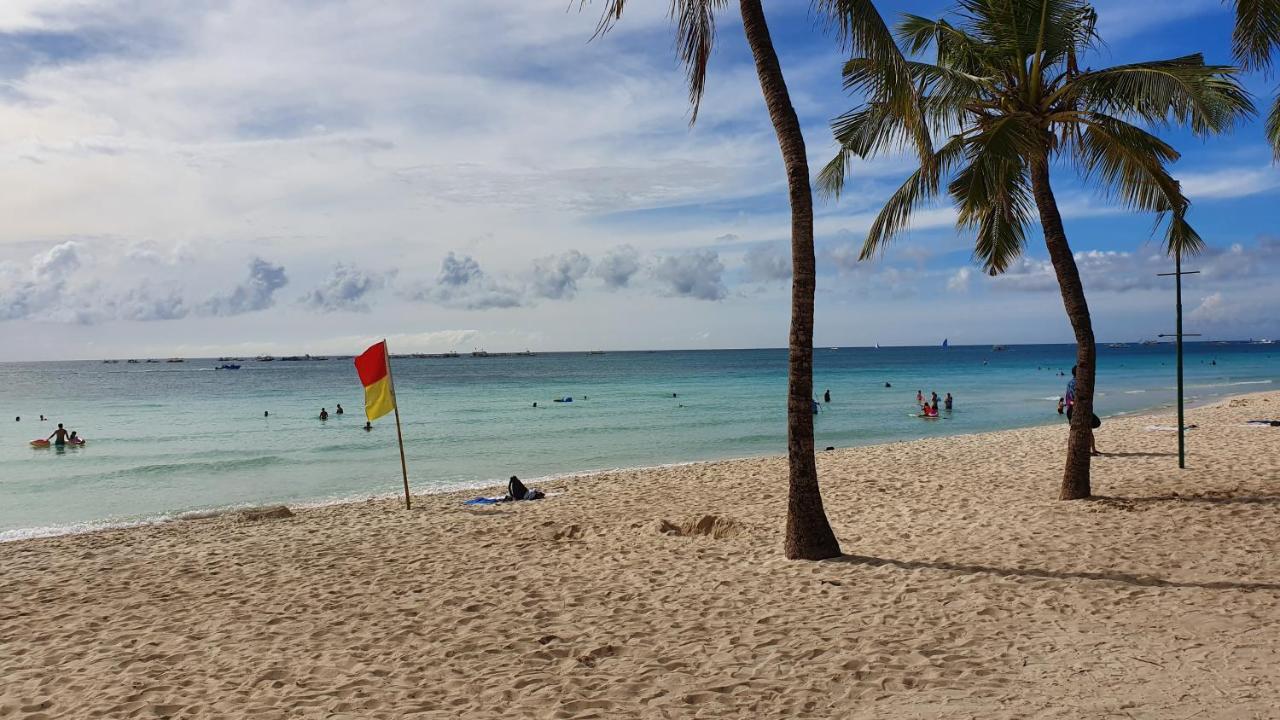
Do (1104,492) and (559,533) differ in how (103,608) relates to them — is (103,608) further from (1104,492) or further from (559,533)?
(1104,492)

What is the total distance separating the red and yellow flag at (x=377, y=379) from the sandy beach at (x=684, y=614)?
1990 mm

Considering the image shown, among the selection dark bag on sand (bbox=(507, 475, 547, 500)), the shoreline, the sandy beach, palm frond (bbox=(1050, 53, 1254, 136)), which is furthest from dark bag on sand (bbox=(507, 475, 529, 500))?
palm frond (bbox=(1050, 53, 1254, 136))

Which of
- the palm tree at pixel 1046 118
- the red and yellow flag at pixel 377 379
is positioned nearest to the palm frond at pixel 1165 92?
the palm tree at pixel 1046 118

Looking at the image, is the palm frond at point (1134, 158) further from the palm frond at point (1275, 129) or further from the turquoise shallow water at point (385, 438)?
the turquoise shallow water at point (385, 438)

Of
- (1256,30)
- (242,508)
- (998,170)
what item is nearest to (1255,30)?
(1256,30)

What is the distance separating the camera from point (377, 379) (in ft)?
41.6

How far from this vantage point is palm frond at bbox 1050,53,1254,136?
321 inches

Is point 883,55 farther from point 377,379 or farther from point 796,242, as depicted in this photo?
point 377,379

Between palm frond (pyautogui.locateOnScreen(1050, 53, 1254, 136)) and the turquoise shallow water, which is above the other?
palm frond (pyautogui.locateOnScreen(1050, 53, 1254, 136))

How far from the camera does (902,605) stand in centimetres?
653

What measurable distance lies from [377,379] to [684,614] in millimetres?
7967

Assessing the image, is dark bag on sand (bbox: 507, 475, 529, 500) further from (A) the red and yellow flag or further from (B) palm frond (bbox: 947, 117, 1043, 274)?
(B) palm frond (bbox: 947, 117, 1043, 274)

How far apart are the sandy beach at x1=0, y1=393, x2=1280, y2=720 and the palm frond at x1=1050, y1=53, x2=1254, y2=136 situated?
4669mm

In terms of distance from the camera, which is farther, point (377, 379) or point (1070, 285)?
point (377, 379)
